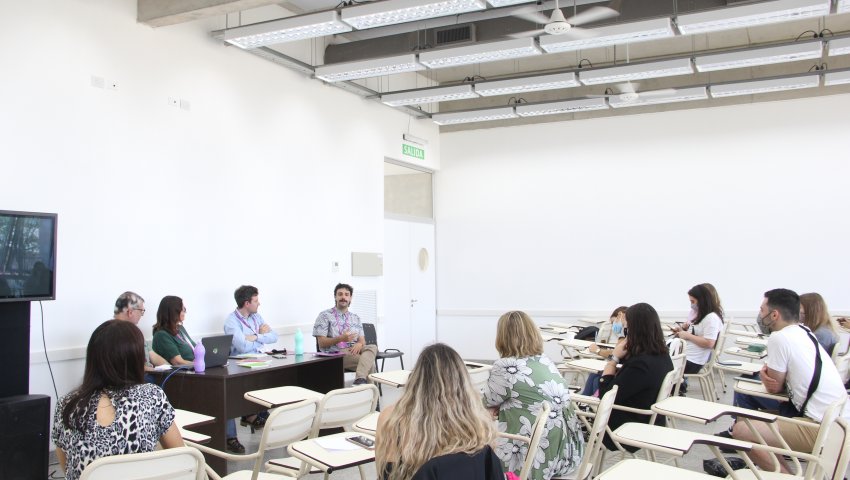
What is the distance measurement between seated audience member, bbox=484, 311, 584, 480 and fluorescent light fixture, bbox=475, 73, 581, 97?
4.65 meters

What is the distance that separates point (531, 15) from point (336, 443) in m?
4.40

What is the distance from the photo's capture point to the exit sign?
32.8ft

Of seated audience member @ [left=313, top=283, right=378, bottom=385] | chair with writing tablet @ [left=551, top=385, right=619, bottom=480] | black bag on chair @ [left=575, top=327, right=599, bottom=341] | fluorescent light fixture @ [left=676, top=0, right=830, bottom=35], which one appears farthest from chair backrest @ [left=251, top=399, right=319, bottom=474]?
black bag on chair @ [left=575, top=327, right=599, bottom=341]

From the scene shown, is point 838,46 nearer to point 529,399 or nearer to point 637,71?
point 637,71

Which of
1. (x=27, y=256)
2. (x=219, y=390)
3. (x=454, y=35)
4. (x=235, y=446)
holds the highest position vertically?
(x=454, y=35)

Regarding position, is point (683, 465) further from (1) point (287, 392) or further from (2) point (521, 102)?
(2) point (521, 102)

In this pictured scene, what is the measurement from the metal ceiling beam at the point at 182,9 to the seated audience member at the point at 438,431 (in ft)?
13.5

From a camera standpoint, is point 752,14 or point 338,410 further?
point 752,14

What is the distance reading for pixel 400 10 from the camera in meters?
5.59

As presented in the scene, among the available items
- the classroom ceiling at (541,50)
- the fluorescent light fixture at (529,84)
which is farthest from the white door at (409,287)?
the fluorescent light fixture at (529,84)


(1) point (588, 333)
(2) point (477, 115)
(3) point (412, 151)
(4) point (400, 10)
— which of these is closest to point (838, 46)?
(1) point (588, 333)

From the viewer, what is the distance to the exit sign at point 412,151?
999cm

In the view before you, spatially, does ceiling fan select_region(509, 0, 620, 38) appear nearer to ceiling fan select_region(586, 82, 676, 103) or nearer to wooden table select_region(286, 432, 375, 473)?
ceiling fan select_region(586, 82, 676, 103)

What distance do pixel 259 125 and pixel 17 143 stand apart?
262 cm
